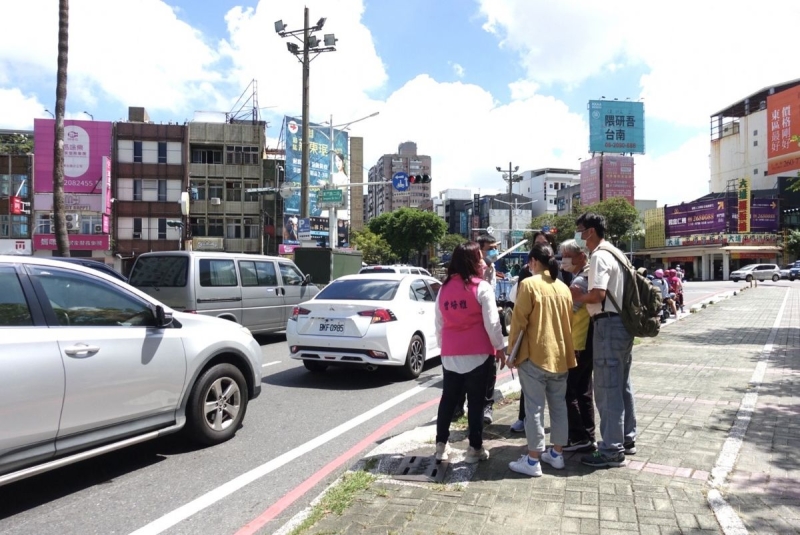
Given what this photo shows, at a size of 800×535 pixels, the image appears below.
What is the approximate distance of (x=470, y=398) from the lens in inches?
168

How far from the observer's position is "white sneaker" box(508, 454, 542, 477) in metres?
4.01

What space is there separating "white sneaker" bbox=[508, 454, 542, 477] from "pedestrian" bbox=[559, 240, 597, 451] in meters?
0.64

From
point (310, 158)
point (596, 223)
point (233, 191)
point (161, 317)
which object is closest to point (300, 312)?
point (161, 317)

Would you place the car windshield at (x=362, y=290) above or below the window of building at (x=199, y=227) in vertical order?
below

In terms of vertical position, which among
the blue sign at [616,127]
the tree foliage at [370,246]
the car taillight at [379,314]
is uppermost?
the blue sign at [616,127]

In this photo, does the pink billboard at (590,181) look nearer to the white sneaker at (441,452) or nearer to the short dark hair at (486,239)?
the short dark hair at (486,239)

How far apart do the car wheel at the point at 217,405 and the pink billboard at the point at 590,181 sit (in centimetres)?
7187

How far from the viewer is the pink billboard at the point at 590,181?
2844 inches

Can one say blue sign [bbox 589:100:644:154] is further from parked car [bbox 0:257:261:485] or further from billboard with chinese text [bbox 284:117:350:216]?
parked car [bbox 0:257:261:485]

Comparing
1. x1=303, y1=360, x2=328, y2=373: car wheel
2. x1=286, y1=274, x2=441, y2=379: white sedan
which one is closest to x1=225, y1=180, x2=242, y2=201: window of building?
x1=303, y1=360, x2=328, y2=373: car wheel

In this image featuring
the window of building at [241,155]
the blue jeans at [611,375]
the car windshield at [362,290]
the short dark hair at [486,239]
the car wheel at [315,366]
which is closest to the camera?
the blue jeans at [611,375]

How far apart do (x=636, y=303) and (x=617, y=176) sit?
74087 mm

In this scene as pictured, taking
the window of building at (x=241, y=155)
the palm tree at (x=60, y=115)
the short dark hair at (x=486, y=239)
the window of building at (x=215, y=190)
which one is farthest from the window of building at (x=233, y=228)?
the short dark hair at (x=486, y=239)

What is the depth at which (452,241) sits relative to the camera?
85.9m
